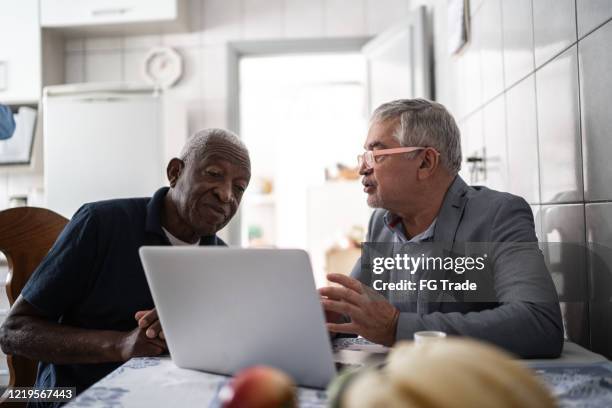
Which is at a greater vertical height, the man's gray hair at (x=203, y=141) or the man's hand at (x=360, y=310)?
the man's gray hair at (x=203, y=141)

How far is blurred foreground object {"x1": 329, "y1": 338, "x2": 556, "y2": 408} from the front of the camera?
0.37 meters

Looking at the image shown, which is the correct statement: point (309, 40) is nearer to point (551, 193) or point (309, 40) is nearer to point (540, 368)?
point (551, 193)

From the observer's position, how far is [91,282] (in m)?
1.34

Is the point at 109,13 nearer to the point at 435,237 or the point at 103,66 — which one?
the point at 103,66

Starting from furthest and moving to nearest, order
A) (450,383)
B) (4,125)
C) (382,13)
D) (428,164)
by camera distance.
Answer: (382,13), (4,125), (428,164), (450,383)

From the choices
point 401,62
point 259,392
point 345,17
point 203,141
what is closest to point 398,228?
point 203,141

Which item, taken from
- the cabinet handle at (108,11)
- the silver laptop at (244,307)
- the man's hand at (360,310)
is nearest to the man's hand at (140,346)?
the silver laptop at (244,307)

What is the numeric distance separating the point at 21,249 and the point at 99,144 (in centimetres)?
189

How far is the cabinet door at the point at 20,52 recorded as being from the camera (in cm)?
340

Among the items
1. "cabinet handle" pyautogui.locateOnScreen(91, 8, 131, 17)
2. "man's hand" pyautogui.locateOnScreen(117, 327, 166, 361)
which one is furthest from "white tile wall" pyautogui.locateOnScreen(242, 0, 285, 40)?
"man's hand" pyautogui.locateOnScreen(117, 327, 166, 361)

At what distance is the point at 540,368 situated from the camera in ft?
2.99

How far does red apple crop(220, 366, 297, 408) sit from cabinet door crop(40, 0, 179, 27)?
3308mm

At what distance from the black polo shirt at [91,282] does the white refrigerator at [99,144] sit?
189 cm

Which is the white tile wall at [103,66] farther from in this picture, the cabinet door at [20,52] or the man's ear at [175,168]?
the man's ear at [175,168]
